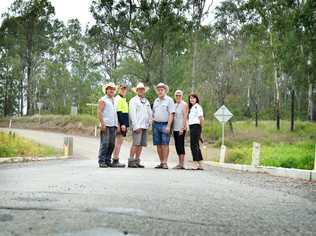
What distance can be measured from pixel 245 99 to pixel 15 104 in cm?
3052

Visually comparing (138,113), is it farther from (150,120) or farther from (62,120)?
(62,120)

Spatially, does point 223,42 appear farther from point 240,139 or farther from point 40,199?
point 40,199

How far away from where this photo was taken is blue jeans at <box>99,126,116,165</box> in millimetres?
12773

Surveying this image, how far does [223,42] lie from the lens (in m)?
52.3

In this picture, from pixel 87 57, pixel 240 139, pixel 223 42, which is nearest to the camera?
pixel 240 139

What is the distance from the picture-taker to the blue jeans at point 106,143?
12.8m

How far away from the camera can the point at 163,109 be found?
13.2 m

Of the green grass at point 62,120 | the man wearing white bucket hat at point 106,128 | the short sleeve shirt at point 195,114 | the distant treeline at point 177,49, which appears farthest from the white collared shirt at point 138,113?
the green grass at point 62,120

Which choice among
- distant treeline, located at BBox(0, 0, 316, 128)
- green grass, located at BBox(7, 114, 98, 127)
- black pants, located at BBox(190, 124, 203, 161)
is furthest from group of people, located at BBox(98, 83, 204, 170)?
green grass, located at BBox(7, 114, 98, 127)

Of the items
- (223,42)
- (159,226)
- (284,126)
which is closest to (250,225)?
(159,226)

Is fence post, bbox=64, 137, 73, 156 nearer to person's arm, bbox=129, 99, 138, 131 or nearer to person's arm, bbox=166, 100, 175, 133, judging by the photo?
person's arm, bbox=129, 99, 138, 131

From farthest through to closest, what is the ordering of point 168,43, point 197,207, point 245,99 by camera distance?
point 245,99 → point 168,43 → point 197,207

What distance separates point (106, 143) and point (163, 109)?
5.02ft

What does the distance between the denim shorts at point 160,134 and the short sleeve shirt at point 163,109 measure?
120mm
